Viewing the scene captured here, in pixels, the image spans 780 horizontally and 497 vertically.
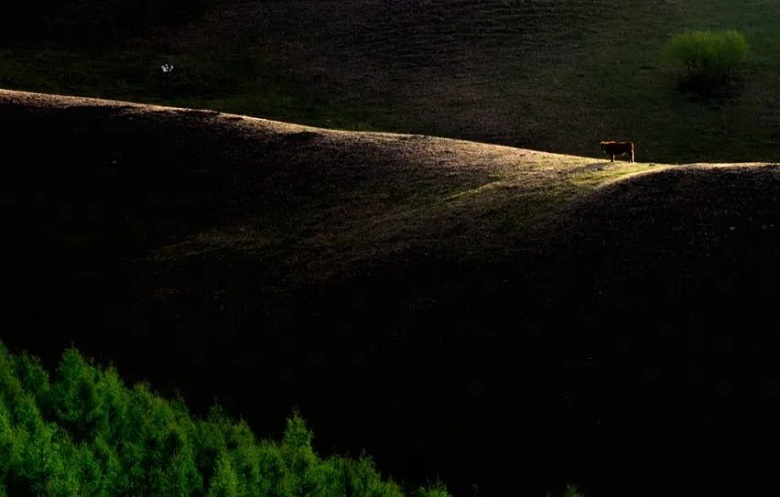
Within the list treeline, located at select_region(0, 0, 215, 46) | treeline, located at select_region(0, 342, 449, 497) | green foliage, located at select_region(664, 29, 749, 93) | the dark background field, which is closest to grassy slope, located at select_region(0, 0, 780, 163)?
the dark background field

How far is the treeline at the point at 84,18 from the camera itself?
49.3 m

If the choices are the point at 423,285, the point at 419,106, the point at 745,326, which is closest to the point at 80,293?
the point at 423,285

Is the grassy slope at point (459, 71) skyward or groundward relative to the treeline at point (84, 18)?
groundward

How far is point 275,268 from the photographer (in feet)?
59.2

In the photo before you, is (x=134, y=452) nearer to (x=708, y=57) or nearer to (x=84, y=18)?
(x=708, y=57)

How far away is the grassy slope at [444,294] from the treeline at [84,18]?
1133 inches

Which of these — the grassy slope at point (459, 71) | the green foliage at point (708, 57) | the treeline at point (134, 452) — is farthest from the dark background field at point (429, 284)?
the green foliage at point (708, 57)

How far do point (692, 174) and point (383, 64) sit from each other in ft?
94.2

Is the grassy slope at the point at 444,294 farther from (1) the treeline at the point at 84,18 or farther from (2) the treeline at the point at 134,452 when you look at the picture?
(1) the treeline at the point at 84,18

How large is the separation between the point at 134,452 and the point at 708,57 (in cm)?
3317

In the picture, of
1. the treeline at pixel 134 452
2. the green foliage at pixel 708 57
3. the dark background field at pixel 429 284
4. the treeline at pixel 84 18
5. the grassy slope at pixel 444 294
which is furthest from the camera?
the treeline at pixel 84 18

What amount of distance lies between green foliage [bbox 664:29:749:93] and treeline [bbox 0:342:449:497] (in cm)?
3017

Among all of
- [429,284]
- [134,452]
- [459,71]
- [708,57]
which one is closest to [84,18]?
[459,71]

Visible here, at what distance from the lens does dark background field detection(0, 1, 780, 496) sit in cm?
1220
